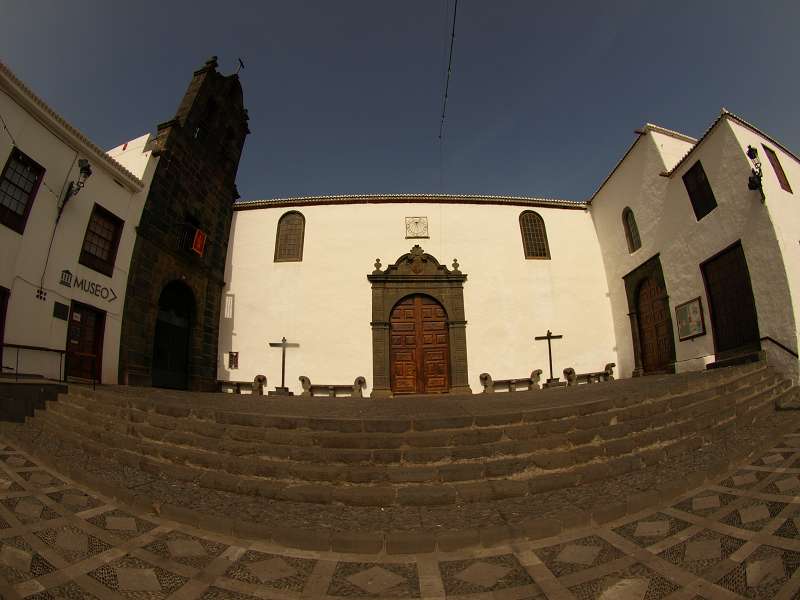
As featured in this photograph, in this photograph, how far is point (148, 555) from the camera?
2.50m

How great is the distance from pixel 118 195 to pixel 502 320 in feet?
38.3

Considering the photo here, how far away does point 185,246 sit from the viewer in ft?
34.7

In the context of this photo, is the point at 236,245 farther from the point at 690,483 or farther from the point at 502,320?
the point at 690,483

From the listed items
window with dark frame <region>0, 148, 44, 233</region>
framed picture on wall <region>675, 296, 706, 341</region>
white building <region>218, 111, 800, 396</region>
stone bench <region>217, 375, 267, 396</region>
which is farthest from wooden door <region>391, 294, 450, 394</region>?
window with dark frame <region>0, 148, 44, 233</region>

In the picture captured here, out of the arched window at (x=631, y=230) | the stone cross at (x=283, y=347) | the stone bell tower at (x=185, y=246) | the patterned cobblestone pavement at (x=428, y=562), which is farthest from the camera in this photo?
the arched window at (x=631, y=230)

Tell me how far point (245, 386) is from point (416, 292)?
6.32 metres

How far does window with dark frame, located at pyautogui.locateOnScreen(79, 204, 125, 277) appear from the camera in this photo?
8172mm

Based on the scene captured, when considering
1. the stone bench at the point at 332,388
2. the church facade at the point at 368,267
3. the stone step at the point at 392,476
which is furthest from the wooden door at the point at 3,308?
the stone bench at the point at 332,388

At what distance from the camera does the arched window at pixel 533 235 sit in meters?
12.9

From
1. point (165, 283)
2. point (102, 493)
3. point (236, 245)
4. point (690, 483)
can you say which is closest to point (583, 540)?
point (690, 483)

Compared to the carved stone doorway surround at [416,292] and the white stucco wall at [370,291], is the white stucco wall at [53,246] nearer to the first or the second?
the white stucco wall at [370,291]

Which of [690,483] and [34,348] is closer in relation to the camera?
[690,483]

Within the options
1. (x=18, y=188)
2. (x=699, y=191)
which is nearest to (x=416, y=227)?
(x=699, y=191)

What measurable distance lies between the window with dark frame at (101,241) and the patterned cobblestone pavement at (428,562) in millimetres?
6827
